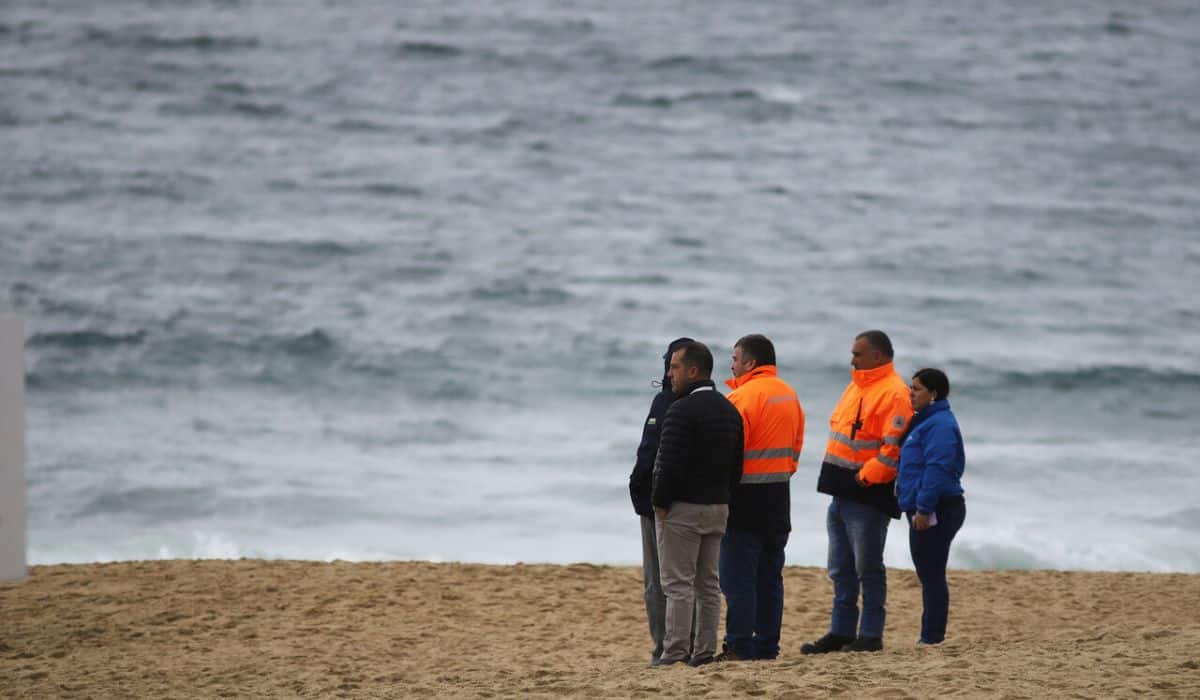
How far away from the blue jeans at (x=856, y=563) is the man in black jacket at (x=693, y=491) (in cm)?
71

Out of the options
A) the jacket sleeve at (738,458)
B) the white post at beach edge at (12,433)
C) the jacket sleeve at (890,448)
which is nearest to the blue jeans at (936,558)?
the jacket sleeve at (890,448)

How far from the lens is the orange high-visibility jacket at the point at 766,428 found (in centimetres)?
604

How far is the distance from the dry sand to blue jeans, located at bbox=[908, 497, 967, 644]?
0.16 meters

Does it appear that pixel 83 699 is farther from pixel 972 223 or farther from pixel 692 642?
pixel 972 223

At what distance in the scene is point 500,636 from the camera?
7.79 meters

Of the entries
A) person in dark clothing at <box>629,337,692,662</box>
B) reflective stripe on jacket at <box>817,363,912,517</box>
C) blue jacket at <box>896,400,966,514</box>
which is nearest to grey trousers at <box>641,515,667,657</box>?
person in dark clothing at <box>629,337,692,662</box>

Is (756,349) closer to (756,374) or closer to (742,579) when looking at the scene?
(756,374)

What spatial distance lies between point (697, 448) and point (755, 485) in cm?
49

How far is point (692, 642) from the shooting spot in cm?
644

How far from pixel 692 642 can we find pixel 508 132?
28332mm

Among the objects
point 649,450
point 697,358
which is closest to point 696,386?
point 697,358

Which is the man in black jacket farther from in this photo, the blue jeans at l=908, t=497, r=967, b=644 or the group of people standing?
the blue jeans at l=908, t=497, r=967, b=644

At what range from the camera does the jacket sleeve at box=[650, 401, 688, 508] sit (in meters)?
5.67

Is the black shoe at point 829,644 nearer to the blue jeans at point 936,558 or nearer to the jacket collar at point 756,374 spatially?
the blue jeans at point 936,558
